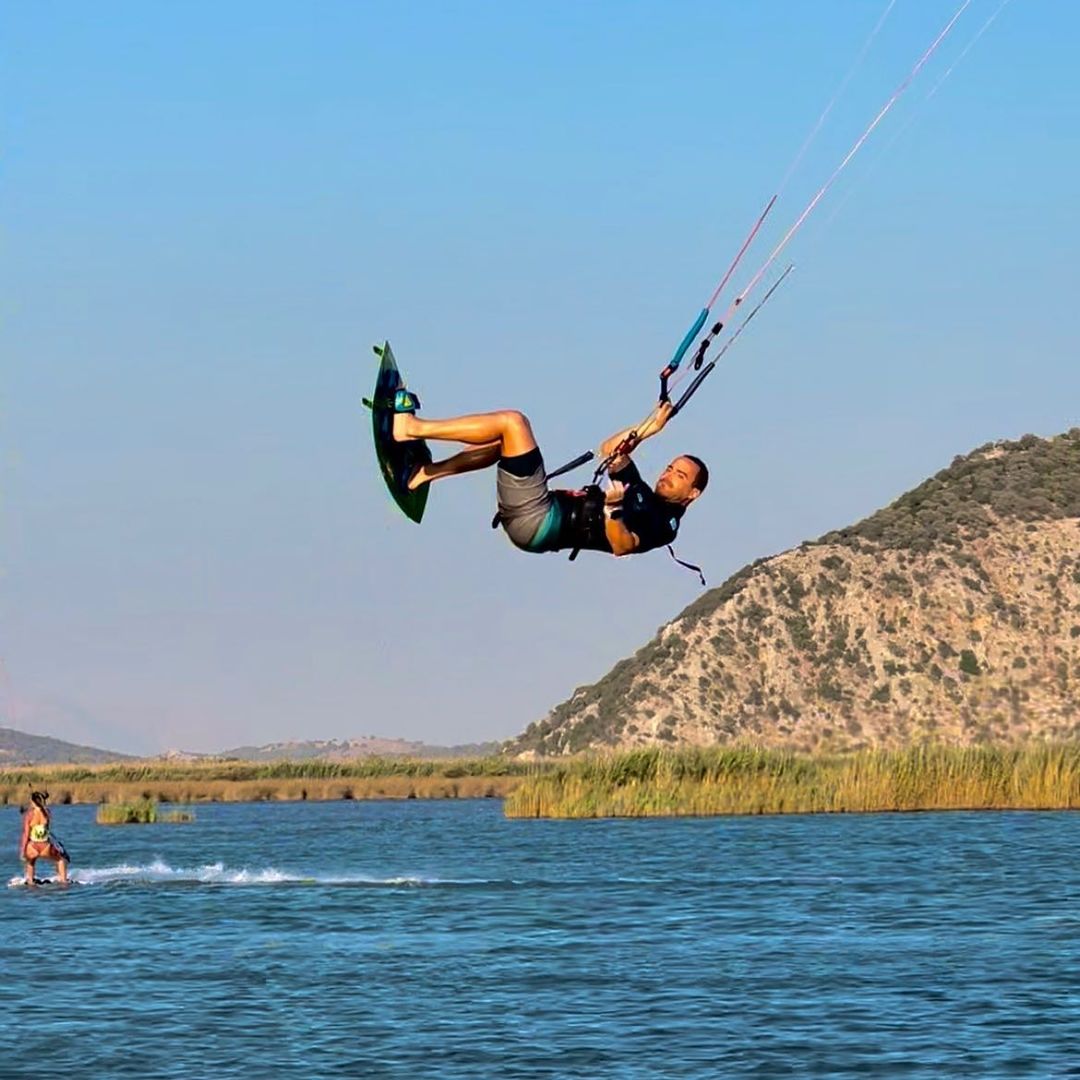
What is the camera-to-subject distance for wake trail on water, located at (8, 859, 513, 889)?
46156mm

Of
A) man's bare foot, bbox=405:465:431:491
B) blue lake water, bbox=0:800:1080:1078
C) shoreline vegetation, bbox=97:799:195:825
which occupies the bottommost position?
blue lake water, bbox=0:800:1080:1078

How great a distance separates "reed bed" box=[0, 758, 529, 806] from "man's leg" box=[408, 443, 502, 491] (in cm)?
7248

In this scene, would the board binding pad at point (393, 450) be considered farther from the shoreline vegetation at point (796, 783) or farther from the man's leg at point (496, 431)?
the shoreline vegetation at point (796, 783)

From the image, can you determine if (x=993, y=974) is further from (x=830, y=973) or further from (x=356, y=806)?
(x=356, y=806)

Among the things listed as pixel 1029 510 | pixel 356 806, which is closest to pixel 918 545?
pixel 1029 510

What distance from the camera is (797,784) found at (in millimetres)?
63250

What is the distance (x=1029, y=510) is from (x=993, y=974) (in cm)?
9044

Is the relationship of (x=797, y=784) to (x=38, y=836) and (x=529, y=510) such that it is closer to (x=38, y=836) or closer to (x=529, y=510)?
(x=38, y=836)

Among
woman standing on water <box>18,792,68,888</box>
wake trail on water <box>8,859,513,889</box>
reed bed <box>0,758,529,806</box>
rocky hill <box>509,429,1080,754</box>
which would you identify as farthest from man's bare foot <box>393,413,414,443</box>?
rocky hill <box>509,429,1080,754</box>

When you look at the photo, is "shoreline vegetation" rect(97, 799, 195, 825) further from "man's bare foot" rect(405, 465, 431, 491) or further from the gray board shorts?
the gray board shorts

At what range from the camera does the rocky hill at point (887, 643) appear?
348 feet

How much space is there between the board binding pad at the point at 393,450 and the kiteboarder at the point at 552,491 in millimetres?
48

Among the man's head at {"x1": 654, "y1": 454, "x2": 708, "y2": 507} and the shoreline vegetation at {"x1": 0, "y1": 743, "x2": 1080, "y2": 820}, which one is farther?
the shoreline vegetation at {"x1": 0, "y1": 743, "x2": 1080, "y2": 820}

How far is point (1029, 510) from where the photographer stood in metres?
119
